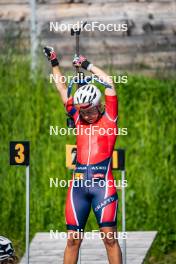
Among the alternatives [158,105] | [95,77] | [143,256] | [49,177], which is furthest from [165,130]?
[95,77]

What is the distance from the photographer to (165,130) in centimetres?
1727

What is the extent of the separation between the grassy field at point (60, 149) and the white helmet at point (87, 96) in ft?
16.3

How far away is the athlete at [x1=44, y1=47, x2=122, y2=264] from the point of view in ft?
39.3

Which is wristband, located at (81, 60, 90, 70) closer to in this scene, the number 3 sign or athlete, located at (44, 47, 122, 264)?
athlete, located at (44, 47, 122, 264)

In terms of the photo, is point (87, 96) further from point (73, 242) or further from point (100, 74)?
point (73, 242)

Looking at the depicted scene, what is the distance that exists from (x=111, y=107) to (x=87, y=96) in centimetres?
21

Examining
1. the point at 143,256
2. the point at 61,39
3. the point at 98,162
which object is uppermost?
the point at 61,39

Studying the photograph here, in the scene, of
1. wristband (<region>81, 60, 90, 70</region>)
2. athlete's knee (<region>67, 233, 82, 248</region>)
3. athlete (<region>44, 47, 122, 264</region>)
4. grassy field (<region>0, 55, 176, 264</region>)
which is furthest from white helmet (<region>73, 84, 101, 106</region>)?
grassy field (<region>0, 55, 176, 264</region>)

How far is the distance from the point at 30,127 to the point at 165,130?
1.58m

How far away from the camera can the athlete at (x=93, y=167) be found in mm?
11977

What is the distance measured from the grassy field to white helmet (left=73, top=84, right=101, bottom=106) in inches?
195

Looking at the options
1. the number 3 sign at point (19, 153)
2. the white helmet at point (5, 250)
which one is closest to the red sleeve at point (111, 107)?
the white helmet at point (5, 250)

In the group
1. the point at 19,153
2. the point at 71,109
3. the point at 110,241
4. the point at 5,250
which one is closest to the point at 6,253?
the point at 5,250

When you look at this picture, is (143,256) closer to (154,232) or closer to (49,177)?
(154,232)
